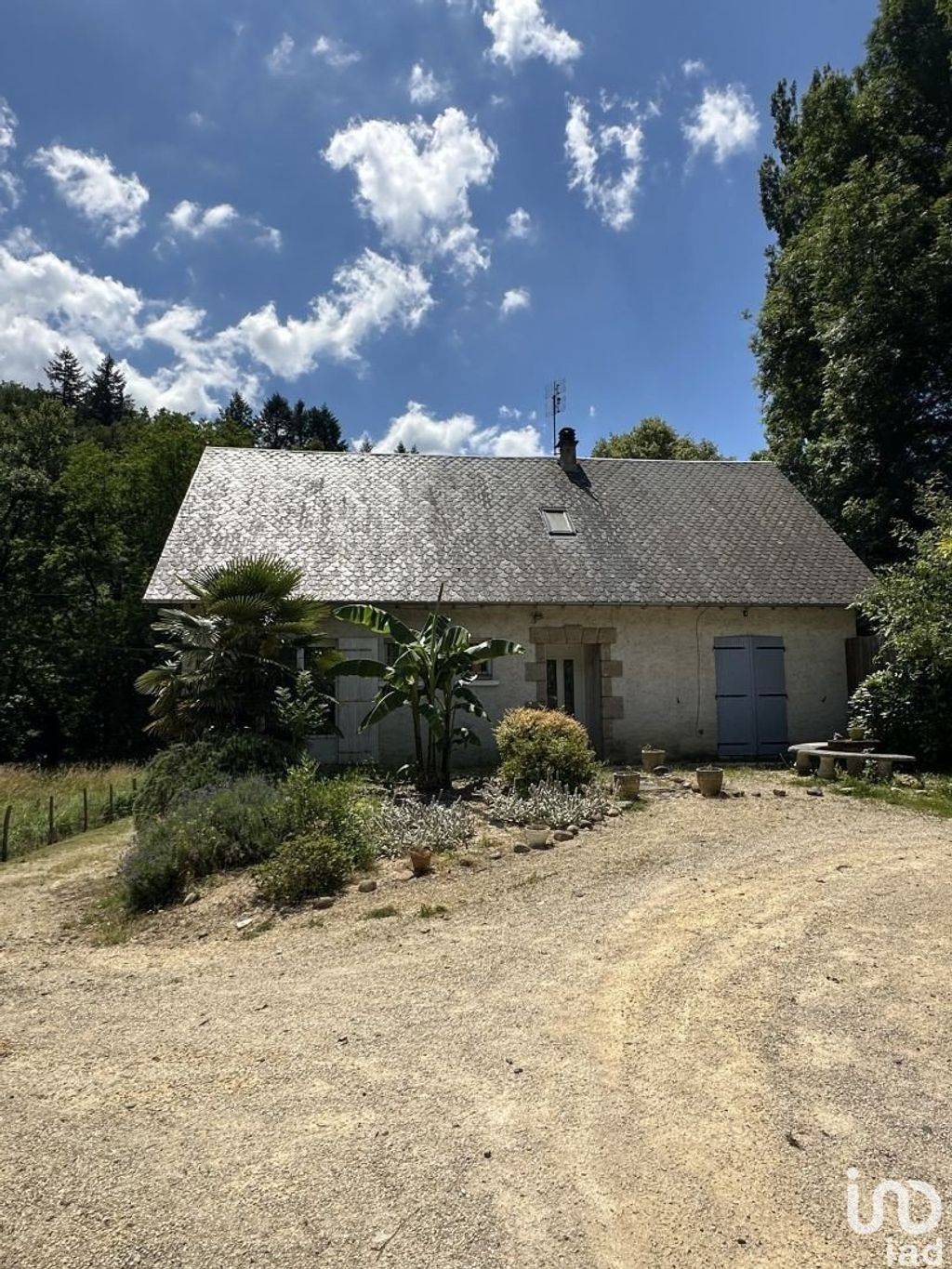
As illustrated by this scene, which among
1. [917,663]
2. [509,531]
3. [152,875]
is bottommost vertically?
[152,875]

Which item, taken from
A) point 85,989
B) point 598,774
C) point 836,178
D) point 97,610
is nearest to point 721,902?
point 85,989

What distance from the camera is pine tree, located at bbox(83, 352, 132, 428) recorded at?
45750 millimetres

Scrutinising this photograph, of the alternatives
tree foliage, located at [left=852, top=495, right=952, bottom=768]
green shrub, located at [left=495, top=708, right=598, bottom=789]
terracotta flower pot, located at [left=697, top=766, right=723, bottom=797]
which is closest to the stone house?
tree foliage, located at [left=852, top=495, right=952, bottom=768]

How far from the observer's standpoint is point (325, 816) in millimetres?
6738

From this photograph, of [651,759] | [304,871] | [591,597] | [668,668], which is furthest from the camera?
[668,668]

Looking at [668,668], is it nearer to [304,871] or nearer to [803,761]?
[803,761]

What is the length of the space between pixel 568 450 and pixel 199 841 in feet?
42.0

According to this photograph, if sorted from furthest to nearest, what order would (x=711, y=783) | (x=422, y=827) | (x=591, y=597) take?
(x=591, y=597) → (x=711, y=783) → (x=422, y=827)

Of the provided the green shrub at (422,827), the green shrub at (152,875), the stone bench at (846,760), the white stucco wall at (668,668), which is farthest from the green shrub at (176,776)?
the stone bench at (846,760)

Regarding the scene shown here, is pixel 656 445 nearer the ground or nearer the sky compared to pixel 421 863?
nearer the sky

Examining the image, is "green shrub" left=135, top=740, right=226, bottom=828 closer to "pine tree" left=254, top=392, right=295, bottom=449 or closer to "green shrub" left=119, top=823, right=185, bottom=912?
"green shrub" left=119, top=823, right=185, bottom=912

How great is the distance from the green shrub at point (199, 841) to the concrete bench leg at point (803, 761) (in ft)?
25.4

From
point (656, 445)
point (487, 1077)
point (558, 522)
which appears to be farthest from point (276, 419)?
point (487, 1077)

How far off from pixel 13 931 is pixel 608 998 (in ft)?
15.8
